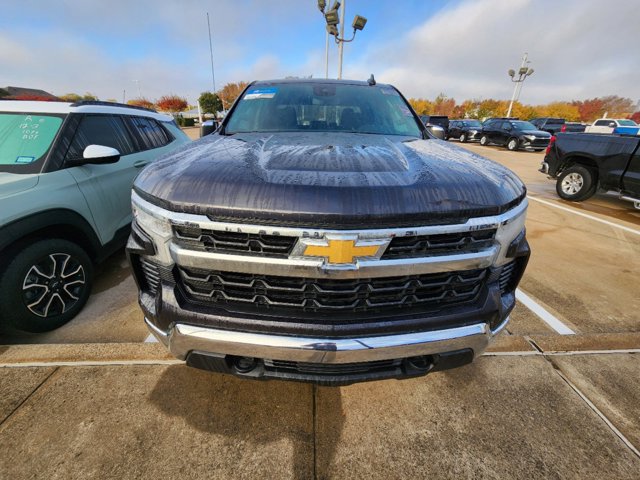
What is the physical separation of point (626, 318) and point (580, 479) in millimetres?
2056

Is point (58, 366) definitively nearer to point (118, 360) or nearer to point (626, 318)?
point (118, 360)

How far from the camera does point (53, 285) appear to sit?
2455mm

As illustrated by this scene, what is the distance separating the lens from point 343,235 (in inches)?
47.1

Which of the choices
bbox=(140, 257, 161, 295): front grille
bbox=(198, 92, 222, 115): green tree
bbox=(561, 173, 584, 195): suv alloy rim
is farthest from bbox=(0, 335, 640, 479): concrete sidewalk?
bbox=(198, 92, 222, 115): green tree

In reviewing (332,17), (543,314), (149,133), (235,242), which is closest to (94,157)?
(149,133)

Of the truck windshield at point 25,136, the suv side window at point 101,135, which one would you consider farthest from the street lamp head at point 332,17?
the truck windshield at point 25,136

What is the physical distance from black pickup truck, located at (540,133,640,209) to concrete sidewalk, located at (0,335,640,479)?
5.00 m

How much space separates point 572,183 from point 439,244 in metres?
7.49

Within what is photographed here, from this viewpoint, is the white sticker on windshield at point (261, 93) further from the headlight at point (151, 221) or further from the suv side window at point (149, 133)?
the suv side window at point (149, 133)

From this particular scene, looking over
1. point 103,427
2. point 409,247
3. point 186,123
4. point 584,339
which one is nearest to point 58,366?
point 103,427

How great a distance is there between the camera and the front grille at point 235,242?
4.03 ft

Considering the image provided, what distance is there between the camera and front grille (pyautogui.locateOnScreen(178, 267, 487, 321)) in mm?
1302

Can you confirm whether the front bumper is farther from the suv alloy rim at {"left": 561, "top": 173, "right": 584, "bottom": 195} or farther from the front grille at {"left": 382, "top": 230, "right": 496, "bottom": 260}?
the suv alloy rim at {"left": 561, "top": 173, "right": 584, "bottom": 195}

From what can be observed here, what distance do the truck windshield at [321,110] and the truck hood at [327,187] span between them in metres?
0.87
